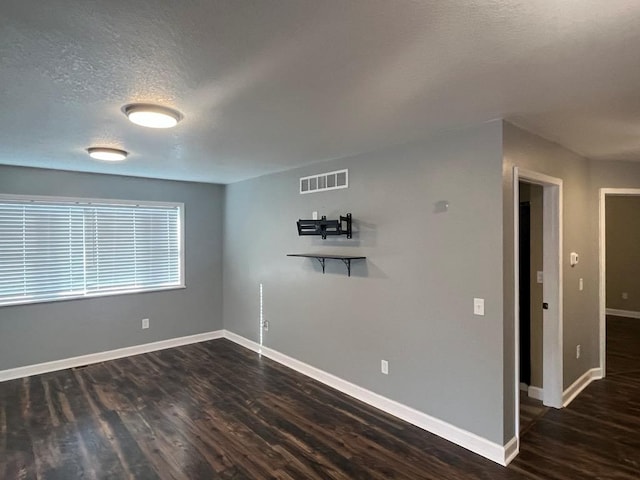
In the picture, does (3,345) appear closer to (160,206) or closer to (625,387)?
(160,206)

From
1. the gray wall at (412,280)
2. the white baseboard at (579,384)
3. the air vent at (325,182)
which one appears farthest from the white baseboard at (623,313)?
the air vent at (325,182)

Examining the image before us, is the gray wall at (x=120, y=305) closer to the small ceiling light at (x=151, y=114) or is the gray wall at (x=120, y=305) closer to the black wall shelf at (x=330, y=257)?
the black wall shelf at (x=330, y=257)

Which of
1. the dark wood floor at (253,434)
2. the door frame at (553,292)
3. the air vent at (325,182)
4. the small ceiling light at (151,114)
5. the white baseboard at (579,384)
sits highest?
the small ceiling light at (151,114)

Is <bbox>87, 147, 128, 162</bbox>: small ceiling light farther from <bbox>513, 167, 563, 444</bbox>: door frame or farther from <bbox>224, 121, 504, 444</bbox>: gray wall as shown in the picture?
<bbox>513, 167, 563, 444</bbox>: door frame

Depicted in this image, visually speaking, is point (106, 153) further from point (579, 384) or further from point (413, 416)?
point (579, 384)

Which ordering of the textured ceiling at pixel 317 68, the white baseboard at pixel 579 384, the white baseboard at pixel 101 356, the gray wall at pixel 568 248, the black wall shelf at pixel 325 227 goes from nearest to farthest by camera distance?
the textured ceiling at pixel 317 68
the gray wall at pixel 568 248
the white baseboard at pixel 579 384
the black wall shelf at pixel 325 227
the white baseboard at pixel 101 356

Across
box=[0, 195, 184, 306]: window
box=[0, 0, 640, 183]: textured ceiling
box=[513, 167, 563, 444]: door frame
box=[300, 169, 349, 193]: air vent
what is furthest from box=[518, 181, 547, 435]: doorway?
box=[0, 195, 184, 306]: window

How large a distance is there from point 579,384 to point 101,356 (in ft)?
18.9

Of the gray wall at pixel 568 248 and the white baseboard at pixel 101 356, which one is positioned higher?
the gray wall at pixel 568 248

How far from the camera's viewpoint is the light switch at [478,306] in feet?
9.10

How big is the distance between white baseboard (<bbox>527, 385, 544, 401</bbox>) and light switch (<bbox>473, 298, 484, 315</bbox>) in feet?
5.28

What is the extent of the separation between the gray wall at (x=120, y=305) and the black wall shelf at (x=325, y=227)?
2.24 meters

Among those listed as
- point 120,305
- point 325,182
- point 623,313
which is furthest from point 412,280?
point 623,313

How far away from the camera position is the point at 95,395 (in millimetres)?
3861
